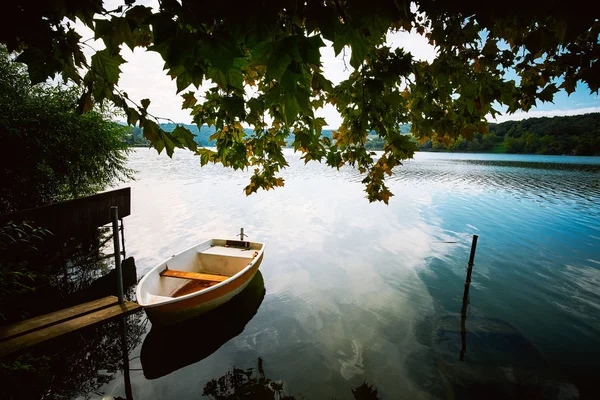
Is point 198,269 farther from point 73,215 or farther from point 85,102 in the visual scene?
point 85,102

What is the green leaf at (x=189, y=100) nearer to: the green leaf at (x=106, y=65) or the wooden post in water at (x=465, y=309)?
the green leaf at (x=106, y=65)

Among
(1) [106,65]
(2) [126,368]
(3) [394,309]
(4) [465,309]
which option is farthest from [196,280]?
(4) [465,309]

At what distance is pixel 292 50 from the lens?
1329mm

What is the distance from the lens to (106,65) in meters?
1.95

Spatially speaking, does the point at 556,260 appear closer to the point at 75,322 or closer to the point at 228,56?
the point at 228,56

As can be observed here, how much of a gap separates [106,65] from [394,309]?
13477mm

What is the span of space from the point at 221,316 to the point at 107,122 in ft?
42.4

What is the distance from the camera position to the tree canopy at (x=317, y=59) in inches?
56.4

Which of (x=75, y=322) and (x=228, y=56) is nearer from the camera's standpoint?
(x=228, y=56)

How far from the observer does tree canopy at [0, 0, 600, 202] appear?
1.43 metres

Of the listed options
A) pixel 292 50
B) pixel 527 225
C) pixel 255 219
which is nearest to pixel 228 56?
pixel 292 50

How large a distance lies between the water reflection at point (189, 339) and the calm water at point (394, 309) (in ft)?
0.15

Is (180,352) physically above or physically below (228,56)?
below

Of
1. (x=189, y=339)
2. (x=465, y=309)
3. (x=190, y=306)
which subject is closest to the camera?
(x=190, y=306)
